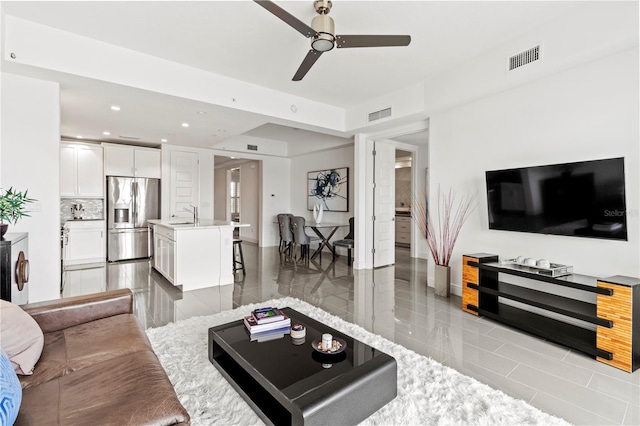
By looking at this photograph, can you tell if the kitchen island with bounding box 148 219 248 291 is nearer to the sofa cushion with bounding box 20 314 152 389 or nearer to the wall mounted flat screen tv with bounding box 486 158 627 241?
the sofa cushion with bounding box 20 314 152 389

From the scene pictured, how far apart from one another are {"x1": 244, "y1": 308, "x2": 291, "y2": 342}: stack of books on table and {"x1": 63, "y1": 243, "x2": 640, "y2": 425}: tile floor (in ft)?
3.77

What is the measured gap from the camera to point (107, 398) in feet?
4.20

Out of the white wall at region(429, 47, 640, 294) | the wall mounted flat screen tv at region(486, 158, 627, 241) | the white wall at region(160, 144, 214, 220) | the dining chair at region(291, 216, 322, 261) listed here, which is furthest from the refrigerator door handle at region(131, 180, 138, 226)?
the wall mounted flat screen tv at region(486, 158, 627, 241)

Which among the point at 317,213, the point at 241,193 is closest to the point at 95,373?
the point at 317,213

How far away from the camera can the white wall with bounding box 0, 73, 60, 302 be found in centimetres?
320

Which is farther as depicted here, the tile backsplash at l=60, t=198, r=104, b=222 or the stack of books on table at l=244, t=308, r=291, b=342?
the tile backsplash at l=60, t=198, r=104, b=222

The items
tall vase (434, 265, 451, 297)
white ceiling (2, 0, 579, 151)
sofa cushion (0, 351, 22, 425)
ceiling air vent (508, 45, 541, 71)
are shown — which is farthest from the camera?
tall vase (434, 265, 451, 297)

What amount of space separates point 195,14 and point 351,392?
128 inches

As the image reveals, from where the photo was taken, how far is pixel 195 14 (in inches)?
111

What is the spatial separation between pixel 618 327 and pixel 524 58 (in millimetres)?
2598

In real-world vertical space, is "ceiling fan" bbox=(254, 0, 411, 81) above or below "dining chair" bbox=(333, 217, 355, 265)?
above

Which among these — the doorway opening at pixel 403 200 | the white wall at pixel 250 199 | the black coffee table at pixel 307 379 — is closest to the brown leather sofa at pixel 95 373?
the black coffee table at pixel 307 379

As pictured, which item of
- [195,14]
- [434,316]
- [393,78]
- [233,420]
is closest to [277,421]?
[233,420]

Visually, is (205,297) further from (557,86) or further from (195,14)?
(557,86)
